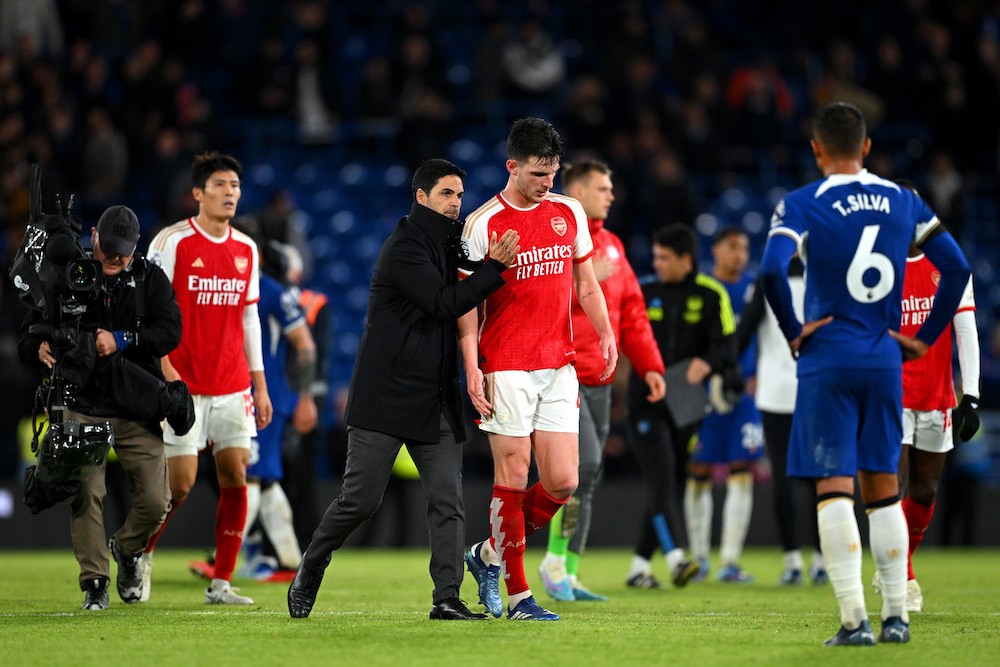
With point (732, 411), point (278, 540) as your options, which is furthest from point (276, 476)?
point (732, 411)

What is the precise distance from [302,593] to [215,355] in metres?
2.05

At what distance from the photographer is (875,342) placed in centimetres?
631

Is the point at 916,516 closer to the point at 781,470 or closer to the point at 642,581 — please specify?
the point at 642,581

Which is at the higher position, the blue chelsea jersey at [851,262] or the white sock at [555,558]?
the blue chelsea jersey at [851,262]

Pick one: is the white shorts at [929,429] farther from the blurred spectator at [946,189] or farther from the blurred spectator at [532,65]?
the blurred spectator at [532,65]

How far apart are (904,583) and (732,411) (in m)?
6.00

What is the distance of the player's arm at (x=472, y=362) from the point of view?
24.1 ft

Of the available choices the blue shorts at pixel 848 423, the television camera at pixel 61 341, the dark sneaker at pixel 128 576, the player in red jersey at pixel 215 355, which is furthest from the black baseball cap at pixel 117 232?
the blue shorts at pixel 848 423

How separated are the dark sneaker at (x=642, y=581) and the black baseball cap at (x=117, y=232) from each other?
467 centimetres

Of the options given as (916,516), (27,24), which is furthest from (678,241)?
(27,24)

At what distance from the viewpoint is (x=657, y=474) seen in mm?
10789

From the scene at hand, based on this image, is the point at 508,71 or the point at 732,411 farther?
the point at 508,71

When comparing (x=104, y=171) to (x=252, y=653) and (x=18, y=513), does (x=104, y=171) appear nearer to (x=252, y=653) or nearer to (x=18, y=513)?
(x=18, y=513)

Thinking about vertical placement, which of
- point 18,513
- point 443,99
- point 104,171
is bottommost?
point 18,513
